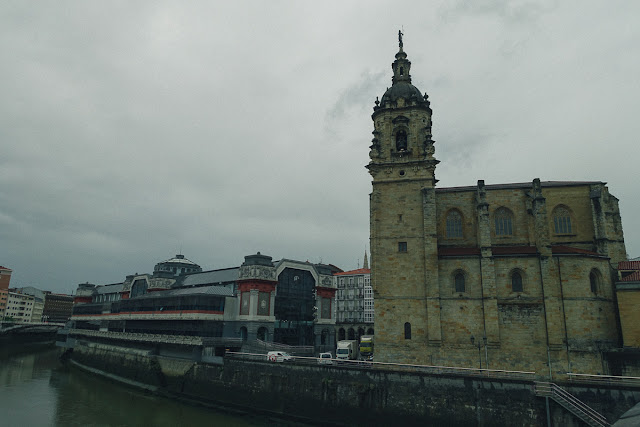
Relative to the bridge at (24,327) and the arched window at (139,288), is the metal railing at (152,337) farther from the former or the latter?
the bridge at (24,327)

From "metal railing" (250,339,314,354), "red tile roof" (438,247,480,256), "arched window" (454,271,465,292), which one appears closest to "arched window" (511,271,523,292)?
"red tile roof" (438,247,480,256)

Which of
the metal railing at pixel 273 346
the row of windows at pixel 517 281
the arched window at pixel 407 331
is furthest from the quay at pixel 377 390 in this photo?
the row of windows at pixel 517 281

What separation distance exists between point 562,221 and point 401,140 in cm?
1911

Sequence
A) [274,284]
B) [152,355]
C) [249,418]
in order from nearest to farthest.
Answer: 1. [249,418]
2. [152,355]
3. [274,284]

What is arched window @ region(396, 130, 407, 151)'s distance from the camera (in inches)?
1736

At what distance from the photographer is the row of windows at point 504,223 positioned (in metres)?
42.5

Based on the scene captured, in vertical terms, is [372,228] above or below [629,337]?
above

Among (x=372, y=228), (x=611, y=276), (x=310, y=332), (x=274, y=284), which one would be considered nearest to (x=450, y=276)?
(x=372, y=228)

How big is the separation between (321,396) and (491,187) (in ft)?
92.7

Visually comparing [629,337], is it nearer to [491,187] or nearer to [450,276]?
[450,276]

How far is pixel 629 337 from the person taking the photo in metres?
34.0

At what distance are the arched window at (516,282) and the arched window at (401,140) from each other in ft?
55.6

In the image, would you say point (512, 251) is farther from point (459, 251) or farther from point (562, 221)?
point (562, 221)

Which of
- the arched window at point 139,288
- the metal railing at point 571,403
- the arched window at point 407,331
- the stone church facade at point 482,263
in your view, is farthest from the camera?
the arched window at point 139,288
